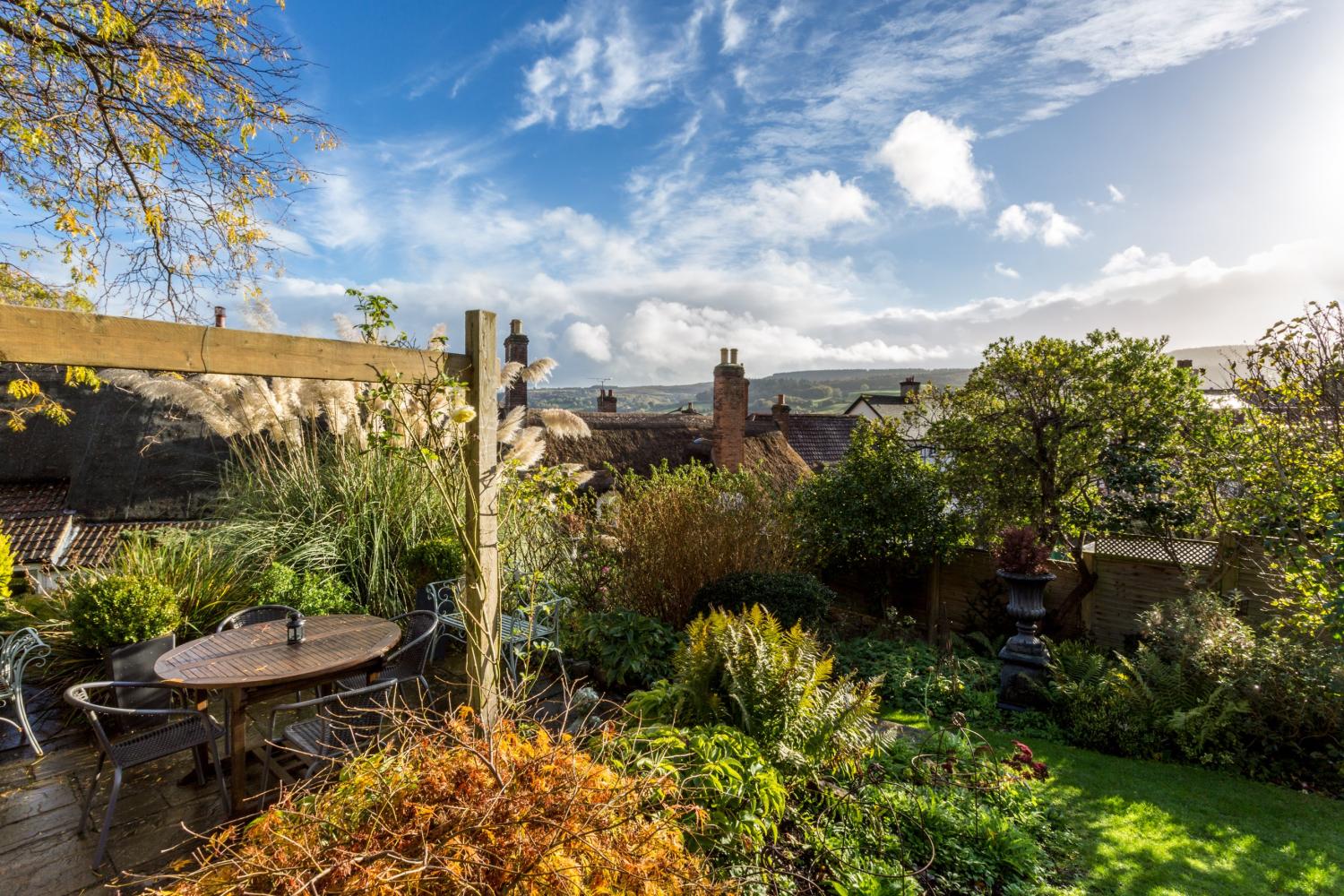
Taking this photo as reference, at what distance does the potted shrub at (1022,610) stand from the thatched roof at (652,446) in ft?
21.3

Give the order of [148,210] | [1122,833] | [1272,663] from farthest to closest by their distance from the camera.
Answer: [148,210]
[1272,663]
[1122,833]

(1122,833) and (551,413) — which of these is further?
(551,413)

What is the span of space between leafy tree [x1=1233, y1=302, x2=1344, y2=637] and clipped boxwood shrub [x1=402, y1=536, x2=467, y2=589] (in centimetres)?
601

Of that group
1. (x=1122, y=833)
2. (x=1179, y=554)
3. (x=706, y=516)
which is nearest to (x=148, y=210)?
(x=706, y=516)

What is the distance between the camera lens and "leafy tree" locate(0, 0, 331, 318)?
14.4 ft

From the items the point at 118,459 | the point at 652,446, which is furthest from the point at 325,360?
the point at 652,446

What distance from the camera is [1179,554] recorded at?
6.31m

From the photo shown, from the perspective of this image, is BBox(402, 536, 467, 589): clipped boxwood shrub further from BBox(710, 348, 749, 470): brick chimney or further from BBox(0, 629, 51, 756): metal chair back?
BBox(710, 348, 749, 470): brick chimney

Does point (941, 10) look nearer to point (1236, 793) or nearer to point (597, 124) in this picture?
point (597, 124)

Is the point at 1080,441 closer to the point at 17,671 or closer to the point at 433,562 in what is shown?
the point at 433,562

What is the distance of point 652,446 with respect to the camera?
13570 millimetres

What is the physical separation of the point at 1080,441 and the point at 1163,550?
4.43ft

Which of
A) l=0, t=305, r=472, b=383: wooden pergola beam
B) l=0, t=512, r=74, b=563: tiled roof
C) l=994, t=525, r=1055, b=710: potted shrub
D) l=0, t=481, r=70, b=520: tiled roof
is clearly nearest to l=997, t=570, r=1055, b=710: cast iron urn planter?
l=994, t=525, r=1055, b=710: potted shrub

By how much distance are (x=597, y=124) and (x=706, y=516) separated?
4582 mm
